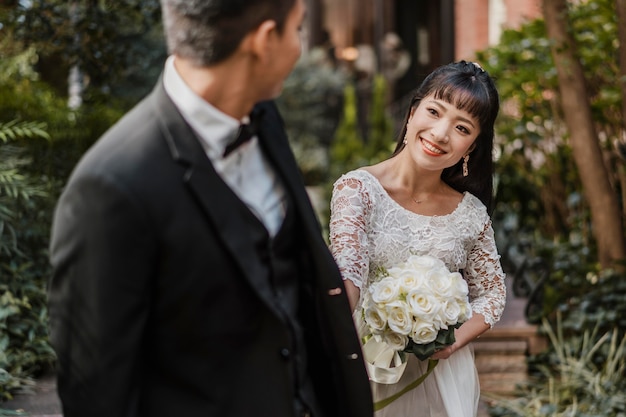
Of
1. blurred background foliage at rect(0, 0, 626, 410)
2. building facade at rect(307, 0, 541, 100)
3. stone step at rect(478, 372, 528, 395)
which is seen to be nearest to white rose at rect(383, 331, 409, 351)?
blurred background foliage at rect(0, 0, 626, 410)

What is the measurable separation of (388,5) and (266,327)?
20.7 metres

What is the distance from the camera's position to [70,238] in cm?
174

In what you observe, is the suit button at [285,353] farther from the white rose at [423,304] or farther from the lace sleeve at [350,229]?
the white rose at [423,304]

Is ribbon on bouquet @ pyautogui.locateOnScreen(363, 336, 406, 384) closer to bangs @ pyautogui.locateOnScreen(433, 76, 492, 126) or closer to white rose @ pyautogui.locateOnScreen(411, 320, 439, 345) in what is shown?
white rose @ pyautogui.locateOnScreen(411, 320, 439, 345)

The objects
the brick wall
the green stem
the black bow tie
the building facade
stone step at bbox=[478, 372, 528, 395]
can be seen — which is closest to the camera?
the black bow tie

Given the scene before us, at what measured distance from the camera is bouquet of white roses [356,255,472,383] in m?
2.98

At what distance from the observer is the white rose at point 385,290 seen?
3016mm

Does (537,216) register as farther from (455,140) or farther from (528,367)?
(455,140)

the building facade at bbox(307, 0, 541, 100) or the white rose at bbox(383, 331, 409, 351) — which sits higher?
the white rose at bbox(383, 331, 409, 351)

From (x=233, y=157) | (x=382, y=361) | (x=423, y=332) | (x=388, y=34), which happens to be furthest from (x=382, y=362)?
(x=388, y=34)

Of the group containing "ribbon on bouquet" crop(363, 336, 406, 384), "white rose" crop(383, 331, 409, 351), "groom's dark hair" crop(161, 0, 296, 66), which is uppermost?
"groom's dark hair" crop(161, 0, 296, 66)

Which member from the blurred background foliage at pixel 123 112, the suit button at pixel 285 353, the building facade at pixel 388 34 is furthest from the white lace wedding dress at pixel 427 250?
the building facade at pixel 388 34

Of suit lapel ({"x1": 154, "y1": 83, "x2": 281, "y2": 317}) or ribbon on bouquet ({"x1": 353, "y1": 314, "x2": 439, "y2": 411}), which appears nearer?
suit lapel ({"x1": 154, "y1": 83, "x2": 281, "y2": 317})

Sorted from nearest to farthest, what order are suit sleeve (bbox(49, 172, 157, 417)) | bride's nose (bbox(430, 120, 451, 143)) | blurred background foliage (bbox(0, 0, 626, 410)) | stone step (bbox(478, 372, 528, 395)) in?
suit sleeve (bbox(49, 172, 157, 417)) → bride's nose (bbox(430, 120, 451, 143)) → blurred background foliage (bbox(0, 0, 626, 410)) → stone step (bbox(478, 372, 528, 395))
